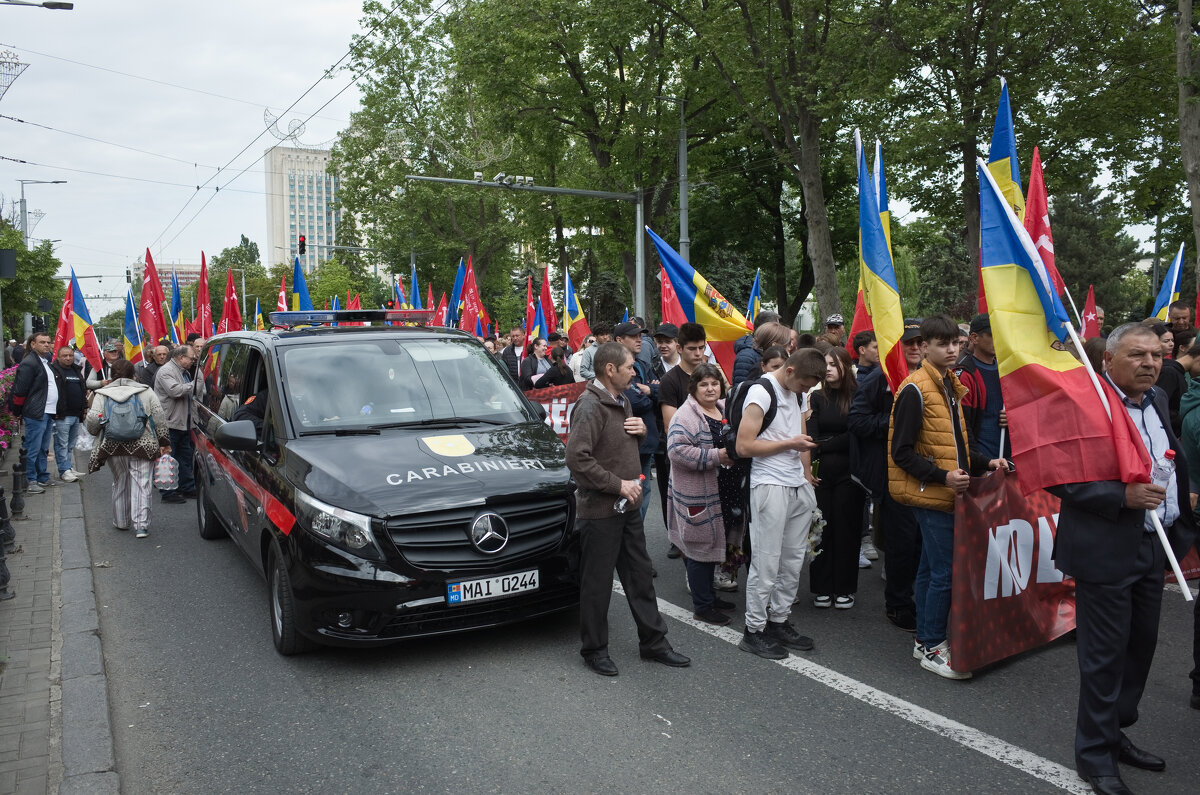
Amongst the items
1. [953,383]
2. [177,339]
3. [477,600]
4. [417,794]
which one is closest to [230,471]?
[477,600]

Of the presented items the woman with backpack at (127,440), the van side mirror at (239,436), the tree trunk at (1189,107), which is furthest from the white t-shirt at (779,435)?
the tree trunk at (1189,107)

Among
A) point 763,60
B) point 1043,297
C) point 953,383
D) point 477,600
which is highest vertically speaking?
point 763,60

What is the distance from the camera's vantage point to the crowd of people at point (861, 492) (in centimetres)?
379

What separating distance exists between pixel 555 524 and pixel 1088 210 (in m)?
61.0

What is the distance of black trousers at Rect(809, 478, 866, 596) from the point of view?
635 centimetres

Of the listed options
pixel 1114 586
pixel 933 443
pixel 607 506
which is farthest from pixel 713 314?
pixel 1114 586

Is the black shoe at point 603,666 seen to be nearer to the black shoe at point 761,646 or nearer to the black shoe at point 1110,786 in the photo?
the black shoe at point 761,646

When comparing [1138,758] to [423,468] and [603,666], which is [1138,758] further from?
[423,468]

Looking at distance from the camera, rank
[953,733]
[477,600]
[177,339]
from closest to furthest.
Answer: [953,733]
[477,600]
[177,339]

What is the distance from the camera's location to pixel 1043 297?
13.1 feet

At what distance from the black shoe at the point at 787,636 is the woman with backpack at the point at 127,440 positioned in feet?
20.8

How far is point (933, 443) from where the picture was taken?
5.16 metres

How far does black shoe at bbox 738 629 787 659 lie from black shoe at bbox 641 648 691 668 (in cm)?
39

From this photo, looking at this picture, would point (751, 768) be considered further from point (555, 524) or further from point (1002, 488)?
point (1002, 488)
